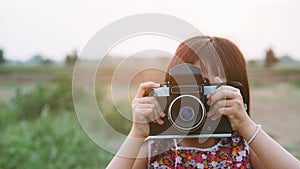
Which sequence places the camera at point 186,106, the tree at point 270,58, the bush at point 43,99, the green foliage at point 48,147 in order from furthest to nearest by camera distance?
1. the tree at point 270,58
2. the bush at point 43,99
3. the green foliage at point 48,147
4. the camera at point 186,106

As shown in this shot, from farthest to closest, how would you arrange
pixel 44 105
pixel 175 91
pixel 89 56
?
pixel 44 105
pixel 89 56
pixel 175 91

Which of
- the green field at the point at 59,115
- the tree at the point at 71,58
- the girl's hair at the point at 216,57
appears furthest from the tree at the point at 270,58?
the girl's hair at the point at 216,57

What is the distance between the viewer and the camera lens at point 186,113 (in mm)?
1059

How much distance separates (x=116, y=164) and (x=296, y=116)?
195 cm

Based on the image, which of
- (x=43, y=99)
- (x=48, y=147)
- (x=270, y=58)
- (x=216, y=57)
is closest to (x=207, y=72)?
(x=216, y=57)

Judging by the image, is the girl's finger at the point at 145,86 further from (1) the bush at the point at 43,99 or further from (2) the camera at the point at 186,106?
(1) the bush at the point at 43,99

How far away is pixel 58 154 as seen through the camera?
2205mm

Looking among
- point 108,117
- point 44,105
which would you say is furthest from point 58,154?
point 108,117

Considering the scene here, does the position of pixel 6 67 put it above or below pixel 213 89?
below

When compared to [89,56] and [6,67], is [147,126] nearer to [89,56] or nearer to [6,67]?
[89,56]

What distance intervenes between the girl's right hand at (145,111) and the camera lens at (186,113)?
0.04 meters

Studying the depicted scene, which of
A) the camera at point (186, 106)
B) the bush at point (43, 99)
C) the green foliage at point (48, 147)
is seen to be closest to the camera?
the camera at point (186, 106)

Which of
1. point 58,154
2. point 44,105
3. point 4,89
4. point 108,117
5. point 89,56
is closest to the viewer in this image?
point 89,56

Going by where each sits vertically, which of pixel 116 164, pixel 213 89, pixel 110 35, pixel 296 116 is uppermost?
pixel 110 35
